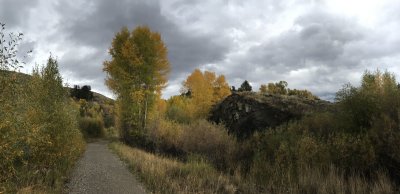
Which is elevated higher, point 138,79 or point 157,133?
point 138,79

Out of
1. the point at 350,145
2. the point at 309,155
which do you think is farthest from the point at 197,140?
the point at 350,145

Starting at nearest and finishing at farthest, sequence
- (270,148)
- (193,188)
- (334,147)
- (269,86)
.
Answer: (193,188) → (334,147) → (270,148) → (269,86)

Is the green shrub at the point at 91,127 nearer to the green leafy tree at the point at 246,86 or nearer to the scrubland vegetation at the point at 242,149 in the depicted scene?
the scrubland vegetation at the point at 242,149

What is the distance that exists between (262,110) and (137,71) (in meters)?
12.2

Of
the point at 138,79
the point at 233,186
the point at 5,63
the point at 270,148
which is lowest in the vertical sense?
the point at 233,186

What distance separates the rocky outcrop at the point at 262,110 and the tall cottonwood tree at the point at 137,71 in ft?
25.8

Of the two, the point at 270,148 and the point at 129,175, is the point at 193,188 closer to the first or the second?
the point at 129,175

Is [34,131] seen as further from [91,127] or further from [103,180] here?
[91,127]

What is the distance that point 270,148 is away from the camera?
1769 centimetres

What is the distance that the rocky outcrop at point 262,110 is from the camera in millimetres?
22594

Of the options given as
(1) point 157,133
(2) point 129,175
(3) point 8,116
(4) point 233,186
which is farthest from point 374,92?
(1) point 157,133

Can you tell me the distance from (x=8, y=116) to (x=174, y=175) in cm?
801

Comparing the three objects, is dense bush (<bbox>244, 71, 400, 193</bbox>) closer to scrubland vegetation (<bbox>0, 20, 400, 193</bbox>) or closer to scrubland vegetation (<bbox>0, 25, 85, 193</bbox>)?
scrubland vegetation (<bbox>0, 20, 400, 193</bbox>)

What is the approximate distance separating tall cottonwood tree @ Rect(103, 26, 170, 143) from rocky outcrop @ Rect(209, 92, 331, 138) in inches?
309
